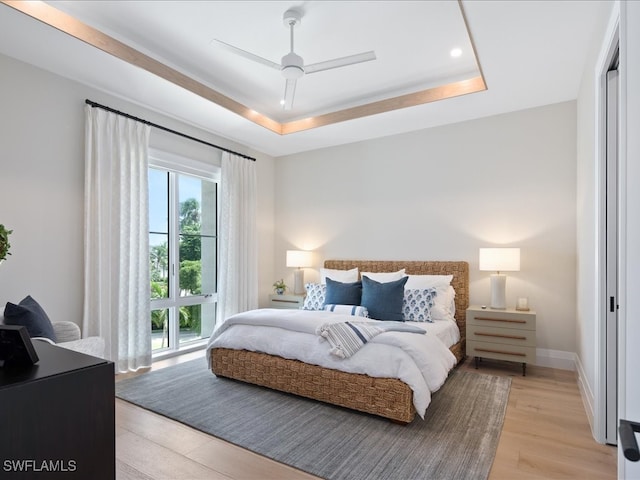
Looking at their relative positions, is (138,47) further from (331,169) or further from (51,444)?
(51,444)

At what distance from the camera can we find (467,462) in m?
2.16

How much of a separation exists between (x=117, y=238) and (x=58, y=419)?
3.24 m

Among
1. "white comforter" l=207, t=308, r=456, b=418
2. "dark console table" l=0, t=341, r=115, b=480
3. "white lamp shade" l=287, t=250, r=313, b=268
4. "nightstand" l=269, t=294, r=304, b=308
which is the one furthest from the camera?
"white lamp shade" l=287, t=250, r=313, b=268

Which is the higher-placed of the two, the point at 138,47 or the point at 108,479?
the point at 138,47

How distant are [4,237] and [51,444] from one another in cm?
125

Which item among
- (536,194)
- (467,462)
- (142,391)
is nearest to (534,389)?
(467,462)

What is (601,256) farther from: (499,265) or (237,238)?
(237,238)

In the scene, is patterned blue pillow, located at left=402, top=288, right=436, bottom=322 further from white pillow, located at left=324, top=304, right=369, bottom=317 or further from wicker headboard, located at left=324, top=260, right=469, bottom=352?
wicker headboard, located at left=324, top=260, right=469, bottom=352

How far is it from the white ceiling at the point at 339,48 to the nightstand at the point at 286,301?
2.45 meters

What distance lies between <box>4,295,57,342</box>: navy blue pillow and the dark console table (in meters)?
2.02

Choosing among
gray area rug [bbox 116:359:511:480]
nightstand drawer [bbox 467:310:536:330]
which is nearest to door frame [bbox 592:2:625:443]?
gray area rug [bbox 116:359:511:480]

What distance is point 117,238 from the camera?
3.71 metres

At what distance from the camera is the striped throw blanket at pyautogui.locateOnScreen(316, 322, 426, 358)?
2818 millimetres

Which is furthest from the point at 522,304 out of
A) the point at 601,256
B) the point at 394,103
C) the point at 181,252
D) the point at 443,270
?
the point at 181,252
